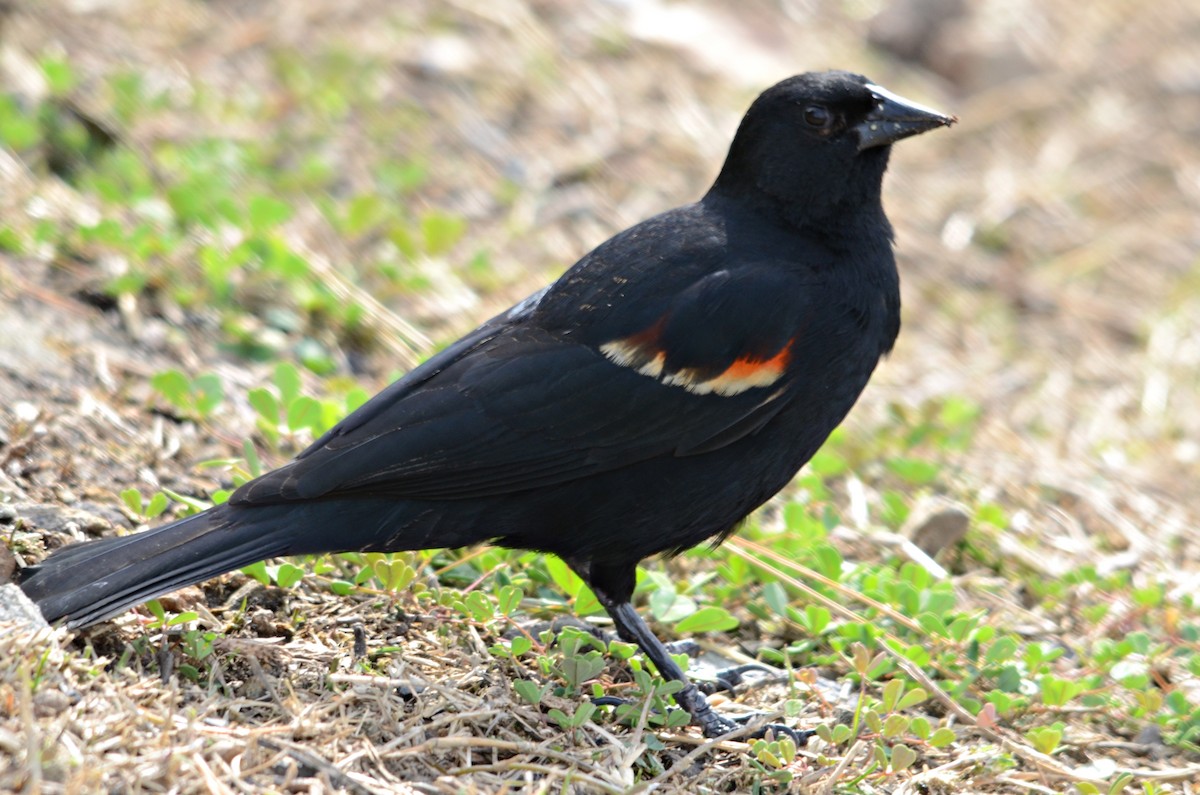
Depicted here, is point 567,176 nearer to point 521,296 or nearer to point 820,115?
point 521,296

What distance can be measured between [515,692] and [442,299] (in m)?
2.49

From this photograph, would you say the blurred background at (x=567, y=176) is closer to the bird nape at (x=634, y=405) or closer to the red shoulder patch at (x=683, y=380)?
the bird nape at (x=634, y=405)

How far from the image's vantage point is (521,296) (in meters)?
5.56

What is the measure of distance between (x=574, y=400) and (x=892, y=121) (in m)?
1.18

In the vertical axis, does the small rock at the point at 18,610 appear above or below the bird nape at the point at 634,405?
below

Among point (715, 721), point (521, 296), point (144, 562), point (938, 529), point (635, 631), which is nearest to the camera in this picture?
point (144, 562)

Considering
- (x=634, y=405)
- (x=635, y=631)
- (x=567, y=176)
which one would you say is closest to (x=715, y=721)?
(x=635, y=631)

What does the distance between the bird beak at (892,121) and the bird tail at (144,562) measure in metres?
1.84

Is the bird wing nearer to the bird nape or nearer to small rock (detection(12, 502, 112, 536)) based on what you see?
the bird nape

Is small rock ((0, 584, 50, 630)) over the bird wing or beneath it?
beneath

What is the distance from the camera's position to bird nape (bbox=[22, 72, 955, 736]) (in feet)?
10.8

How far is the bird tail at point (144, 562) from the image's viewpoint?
297 centimetres

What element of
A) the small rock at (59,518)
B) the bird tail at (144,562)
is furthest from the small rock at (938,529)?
the small rock at (59,518)

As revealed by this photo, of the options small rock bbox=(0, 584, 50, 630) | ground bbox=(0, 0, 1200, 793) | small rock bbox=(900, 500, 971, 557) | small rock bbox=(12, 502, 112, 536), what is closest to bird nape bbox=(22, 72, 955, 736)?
small rock bbox=(0, 584, 50, 630)
